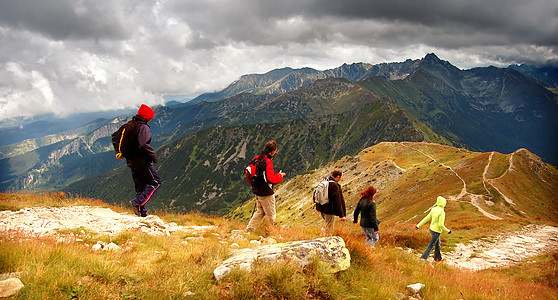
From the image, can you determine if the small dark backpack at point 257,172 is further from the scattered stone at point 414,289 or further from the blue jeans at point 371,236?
the scattered stone at point 414,289

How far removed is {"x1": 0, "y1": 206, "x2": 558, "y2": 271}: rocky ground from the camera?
9500mm

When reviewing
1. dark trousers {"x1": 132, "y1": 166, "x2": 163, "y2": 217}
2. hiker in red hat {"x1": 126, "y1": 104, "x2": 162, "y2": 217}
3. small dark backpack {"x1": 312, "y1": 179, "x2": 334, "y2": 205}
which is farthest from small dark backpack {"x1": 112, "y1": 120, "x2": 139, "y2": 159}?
small dark backpack {"x1": 312, "y1": 179, "x2": 334, "y2": 205}

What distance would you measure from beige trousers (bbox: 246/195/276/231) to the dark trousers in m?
3.90

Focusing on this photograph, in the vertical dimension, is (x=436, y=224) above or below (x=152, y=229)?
below

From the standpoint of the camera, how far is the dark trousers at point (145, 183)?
10281 mm

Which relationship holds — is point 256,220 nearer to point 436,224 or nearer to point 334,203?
point 334,203

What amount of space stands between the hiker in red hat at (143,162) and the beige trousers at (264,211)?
13.0 ft

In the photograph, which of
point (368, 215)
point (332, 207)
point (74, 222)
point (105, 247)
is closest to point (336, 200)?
point (332, 207)

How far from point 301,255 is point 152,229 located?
277 inches

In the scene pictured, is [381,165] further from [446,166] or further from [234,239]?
[234,239]

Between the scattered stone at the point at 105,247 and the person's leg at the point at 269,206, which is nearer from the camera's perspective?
the scattered stone at the point at 105,247

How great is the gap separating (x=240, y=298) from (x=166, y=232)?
683 centimetres

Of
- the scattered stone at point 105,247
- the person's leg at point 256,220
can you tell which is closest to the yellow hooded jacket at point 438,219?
the person's leg at point 256,220

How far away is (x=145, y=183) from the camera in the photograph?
1050 cm
